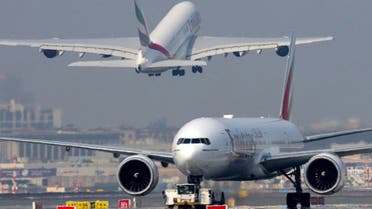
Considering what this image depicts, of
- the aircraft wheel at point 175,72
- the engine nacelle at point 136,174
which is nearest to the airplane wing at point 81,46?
the aircraft wheel at point 175,72

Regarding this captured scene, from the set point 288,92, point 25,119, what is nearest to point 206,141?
point 288,92

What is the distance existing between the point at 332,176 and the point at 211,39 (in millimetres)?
58020

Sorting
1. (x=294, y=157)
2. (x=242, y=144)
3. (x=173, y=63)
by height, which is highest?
(x=173, y=63)

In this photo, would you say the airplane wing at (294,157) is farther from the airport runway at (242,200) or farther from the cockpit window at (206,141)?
the cockpit window at (206,141)

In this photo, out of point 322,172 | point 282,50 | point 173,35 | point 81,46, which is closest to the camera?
point 322,172

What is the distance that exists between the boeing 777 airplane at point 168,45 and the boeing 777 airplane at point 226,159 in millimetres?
36595

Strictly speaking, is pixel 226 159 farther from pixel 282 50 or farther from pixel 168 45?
pixel 168 45

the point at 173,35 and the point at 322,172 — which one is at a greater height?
the point at 173,35

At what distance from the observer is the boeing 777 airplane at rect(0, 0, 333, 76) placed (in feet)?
297

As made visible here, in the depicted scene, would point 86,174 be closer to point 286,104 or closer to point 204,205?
point 286,104

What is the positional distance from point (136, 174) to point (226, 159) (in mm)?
3238

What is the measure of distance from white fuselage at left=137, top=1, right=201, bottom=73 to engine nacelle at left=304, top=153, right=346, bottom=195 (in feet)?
143

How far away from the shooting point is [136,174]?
46.4 metres

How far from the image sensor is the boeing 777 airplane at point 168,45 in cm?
9050
